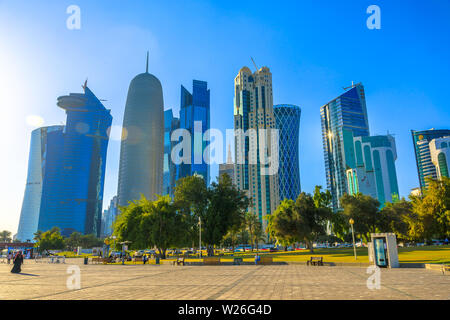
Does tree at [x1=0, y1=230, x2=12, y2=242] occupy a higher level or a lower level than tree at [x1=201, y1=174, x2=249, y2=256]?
lower

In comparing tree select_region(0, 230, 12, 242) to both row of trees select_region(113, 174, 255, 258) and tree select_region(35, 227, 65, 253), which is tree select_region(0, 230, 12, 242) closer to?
tree select_region(35, 227, 65, 253)

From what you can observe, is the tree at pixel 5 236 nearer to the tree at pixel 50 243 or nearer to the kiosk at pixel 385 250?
the tree at pixel 50 243

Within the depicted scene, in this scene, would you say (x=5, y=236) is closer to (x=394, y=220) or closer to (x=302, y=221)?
(x=302, y=221)

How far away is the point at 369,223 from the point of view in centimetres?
6016

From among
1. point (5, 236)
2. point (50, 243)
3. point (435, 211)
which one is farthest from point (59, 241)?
point (5, 236)

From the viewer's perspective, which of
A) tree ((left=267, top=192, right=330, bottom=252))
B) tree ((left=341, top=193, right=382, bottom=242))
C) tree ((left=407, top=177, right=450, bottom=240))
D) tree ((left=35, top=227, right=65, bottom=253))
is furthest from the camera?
tree ((left=35, top=227, right=65, bottom=253))

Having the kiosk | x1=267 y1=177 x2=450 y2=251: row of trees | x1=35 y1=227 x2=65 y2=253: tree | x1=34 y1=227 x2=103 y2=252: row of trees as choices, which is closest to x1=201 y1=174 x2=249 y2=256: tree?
x1=267 y1=177 x2=450 y2=251: row of trees

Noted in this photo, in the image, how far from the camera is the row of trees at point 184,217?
4391cm

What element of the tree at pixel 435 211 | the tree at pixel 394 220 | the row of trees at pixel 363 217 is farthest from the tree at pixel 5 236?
the tree at pixel 435 211

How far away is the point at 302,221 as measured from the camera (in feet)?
167

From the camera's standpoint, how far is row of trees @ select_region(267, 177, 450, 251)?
3294cm
